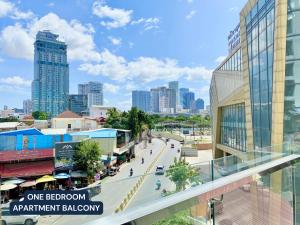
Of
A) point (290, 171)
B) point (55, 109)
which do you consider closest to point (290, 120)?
point (290, 171)

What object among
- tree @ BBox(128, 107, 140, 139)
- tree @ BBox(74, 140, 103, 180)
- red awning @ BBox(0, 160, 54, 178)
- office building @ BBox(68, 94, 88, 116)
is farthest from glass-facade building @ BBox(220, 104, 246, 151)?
office building @ BBox(68, 94, 88, 116)

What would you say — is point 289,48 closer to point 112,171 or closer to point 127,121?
point 112,171

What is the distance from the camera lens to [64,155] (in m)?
30.8

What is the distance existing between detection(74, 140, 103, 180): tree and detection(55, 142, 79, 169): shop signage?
53cm

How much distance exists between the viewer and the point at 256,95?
16.1 meters

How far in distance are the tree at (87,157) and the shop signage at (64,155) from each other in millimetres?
531

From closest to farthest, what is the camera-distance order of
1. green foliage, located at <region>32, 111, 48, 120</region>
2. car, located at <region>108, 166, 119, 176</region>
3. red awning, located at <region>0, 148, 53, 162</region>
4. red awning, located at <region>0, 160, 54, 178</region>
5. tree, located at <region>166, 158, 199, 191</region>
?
tree, located at <region>166, 158, 199, 191</region>, red awning, located at <region>0, 160, 54, 178</region>, red awning, located at <region>0, 148, 53, 162</region>, car, located at <region>108, 166, 119, 176</region>, green foliage, located at <region>32, 111, 48, 120</region>

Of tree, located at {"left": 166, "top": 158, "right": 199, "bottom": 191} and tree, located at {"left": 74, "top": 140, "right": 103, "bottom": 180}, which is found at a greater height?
tree, located at {"left": 166, "top": 158, "right": 199, "bottom": 191}

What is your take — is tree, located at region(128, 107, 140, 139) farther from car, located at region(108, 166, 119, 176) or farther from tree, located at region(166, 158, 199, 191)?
tree, located at region(166, 158, 199, 191)

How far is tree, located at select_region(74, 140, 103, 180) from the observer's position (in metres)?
30.8
